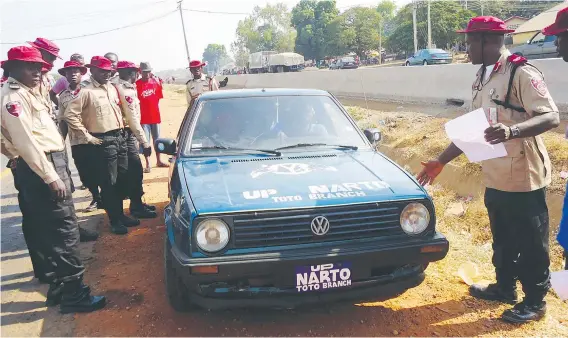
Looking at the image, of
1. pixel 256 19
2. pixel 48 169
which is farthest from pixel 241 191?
pixel 256 19

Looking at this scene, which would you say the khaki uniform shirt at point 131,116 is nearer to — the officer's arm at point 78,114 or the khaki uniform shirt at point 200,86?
the officer's arm at point 78,114

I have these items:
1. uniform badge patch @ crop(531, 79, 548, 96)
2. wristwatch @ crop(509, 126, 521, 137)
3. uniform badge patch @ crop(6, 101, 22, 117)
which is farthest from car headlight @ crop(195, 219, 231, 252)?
uniform badge patch @ crop(531, 79, 548, 96)

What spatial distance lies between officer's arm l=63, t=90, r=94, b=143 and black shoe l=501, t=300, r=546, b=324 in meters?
4.39

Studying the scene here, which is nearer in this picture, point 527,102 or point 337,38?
point 527,102

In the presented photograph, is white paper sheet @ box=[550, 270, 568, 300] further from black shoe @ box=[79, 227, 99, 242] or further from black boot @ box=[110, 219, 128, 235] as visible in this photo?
black shoe @ box=[79, 227, 99, 242]

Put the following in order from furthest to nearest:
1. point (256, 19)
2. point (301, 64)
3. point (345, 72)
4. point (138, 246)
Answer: point (256, 19) < point (301, 64) < point (345, 72) < point (138, 246)

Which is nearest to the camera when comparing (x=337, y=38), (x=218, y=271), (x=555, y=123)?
(x=218, y=271)

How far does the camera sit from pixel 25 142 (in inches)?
125

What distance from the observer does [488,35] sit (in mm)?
3195

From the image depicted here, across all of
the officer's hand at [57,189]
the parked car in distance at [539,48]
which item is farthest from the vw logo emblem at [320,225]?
the parked car in distance at [539,48]

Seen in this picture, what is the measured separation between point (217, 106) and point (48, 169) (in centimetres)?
157

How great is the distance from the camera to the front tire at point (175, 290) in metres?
3.12

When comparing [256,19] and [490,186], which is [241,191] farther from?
[256,19]

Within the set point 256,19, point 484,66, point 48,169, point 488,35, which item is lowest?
point 48,169
